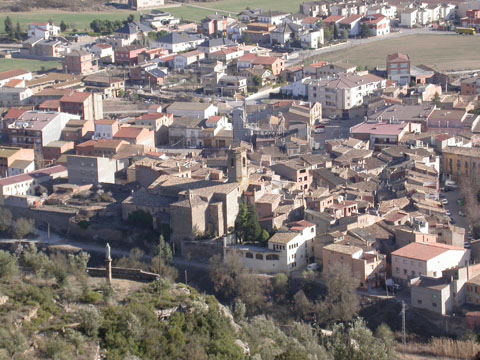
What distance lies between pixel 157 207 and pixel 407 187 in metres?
3.95

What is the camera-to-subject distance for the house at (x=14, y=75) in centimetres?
2589

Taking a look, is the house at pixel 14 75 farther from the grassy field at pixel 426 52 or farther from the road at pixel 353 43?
the grassy field at pixel 426 52

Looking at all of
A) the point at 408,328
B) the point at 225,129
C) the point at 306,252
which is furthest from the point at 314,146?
the point at 408,328

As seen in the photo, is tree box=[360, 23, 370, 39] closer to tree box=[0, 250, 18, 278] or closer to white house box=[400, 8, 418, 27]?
white house box=[400, 8, 418, 27]

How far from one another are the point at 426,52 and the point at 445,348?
18452 mm

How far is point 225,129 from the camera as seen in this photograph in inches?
835

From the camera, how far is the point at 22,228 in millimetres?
16469

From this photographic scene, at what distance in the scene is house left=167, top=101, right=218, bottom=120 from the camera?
72.6 ft

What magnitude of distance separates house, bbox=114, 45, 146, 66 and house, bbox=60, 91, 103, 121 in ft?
20.1

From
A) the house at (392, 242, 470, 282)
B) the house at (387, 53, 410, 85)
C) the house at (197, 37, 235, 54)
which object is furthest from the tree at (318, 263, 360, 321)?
the house at (197, 37, 235, 54)

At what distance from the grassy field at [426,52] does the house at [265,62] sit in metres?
2.19

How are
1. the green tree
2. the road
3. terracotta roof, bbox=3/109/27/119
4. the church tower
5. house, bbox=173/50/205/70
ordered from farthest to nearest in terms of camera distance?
the road → house, bbox=173/50/205/70 → terracotta roof, bbox=3/109/27/119 → the church tower → the green tree

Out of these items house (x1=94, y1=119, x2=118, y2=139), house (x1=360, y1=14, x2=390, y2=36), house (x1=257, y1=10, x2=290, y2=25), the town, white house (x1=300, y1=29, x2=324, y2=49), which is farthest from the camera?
house (x1=257, y1=10, x2=290, y2=25)

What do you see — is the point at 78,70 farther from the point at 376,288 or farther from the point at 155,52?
the point at 376,288
